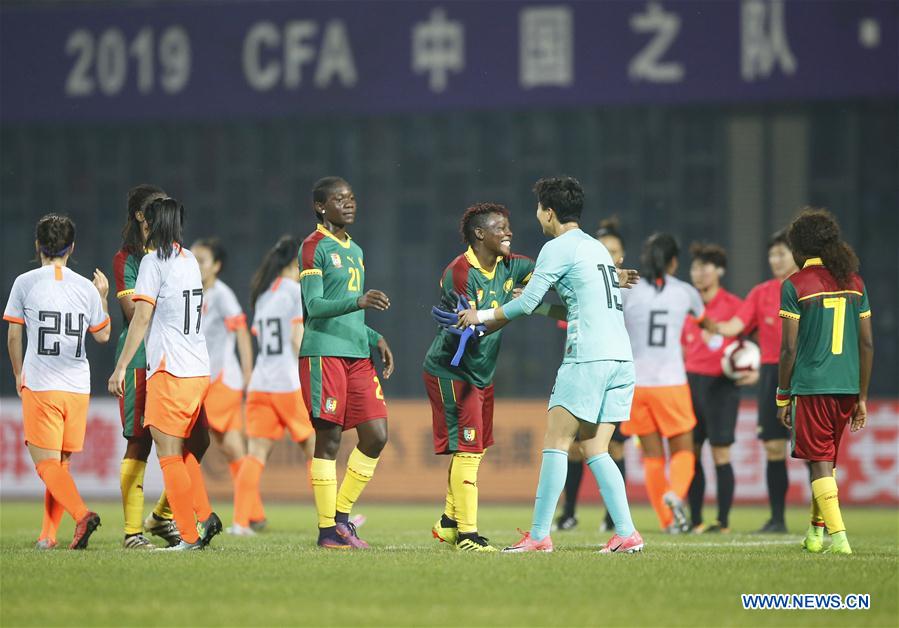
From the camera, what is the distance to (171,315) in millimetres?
7902

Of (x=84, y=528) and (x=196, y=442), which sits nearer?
(x=84, y=528)

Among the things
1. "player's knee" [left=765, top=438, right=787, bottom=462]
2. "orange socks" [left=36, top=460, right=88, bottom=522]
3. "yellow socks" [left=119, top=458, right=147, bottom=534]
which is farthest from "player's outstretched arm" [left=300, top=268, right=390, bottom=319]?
"player's knee" [left=765, top=438, right=787, bottom=462]

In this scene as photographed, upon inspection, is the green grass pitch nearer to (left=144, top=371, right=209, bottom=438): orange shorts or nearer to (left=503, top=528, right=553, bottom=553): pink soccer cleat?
(left=503, top=528, right=553, bottom=553): pink soccer cleat

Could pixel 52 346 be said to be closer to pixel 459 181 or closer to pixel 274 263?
pixel 274 263

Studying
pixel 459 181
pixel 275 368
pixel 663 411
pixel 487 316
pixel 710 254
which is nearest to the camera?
pixel 487 316

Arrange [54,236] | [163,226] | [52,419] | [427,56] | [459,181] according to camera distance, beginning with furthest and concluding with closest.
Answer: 1. [459,181]
2. [427,56]
3. [54,236]
4. [52,419]
5. [163,226]

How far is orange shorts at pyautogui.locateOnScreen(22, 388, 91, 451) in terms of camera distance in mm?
8586

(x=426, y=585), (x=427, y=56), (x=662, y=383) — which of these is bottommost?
(x=426, y=585)

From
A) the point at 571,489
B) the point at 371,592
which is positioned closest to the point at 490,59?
the point at 571,489

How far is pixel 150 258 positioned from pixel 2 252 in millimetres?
11009

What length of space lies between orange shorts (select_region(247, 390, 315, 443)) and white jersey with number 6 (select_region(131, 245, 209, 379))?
2730mm

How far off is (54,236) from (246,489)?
267 cm

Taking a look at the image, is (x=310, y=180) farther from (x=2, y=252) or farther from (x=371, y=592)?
(x=371, y=592)

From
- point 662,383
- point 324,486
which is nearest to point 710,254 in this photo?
point 662,383
